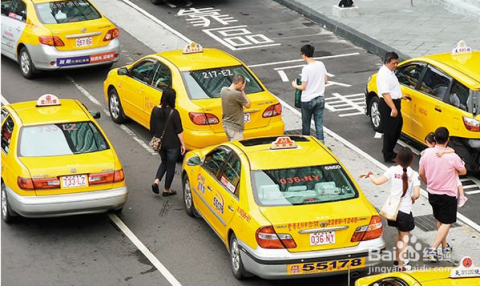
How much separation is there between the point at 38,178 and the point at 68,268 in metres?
1.29

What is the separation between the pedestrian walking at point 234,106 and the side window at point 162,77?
5.42 feet

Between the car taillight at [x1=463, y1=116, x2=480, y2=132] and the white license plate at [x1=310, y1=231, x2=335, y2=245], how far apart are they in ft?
14.8

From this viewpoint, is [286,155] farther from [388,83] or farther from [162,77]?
[162,77]

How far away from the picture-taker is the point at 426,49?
2178cm

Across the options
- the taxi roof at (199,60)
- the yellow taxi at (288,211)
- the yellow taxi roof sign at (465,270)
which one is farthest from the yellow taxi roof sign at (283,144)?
the taxi roof at (199,60)

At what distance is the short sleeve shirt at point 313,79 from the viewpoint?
53.4 ft

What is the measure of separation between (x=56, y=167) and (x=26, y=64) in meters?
7.70

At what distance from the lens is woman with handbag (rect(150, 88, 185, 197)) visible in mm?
14656

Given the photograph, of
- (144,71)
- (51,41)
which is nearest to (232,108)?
(144,71)

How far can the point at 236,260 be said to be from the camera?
1200cm

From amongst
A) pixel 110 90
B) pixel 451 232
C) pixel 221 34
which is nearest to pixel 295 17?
pixel 221 34

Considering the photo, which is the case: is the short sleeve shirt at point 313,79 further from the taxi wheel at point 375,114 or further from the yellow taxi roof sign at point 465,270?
the yellow taxi roof sign at point 465,270

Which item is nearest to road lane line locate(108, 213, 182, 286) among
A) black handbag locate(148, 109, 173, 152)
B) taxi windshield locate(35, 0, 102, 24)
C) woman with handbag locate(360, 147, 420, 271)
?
black handbag locate(148, 109, 173, 152)

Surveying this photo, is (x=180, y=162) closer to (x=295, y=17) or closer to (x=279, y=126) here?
(x=279, y=126)
